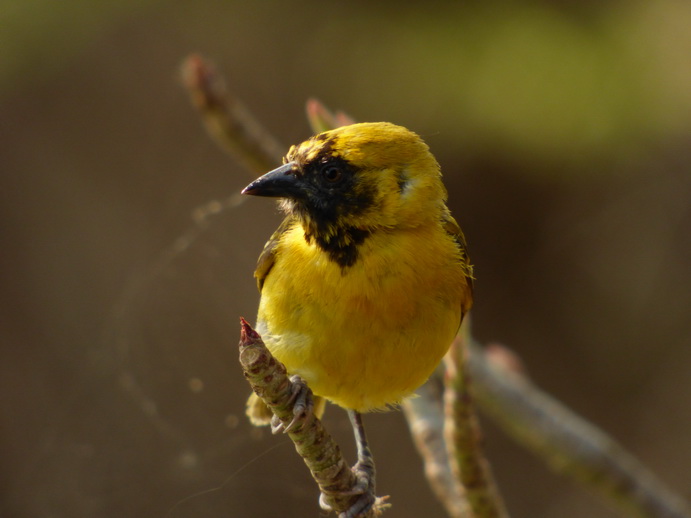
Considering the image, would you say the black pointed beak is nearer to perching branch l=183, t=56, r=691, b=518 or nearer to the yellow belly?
the yellow belly

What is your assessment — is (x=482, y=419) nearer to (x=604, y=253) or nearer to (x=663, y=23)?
(x=604, y=253)

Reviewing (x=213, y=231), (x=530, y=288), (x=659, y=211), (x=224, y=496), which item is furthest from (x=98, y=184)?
(x=659, y=211)

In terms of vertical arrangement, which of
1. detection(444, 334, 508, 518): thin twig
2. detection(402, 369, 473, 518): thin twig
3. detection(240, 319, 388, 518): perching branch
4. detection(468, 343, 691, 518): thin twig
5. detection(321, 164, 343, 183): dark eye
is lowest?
detection(468, 343, 691, 518): thin twig

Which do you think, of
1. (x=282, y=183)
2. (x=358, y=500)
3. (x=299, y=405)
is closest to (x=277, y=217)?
(x=282, y=183)

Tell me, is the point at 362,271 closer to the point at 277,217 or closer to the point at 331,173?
the point at 331,173

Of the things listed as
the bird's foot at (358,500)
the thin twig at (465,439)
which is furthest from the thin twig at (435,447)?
the bird's foot at (358,500)

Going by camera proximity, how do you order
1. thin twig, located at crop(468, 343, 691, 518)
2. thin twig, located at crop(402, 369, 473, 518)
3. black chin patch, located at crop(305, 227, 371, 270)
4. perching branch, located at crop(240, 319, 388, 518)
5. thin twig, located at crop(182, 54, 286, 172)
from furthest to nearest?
thin twig, located at crop(468, 343, 691, 518), thin twig, located at crop(402, 369, 473, 518), thin twig, located at crop(182, 54, 286, 172), black chin patch, located at crop(305, 227, 371, 270), perching branch, located at crop(240, 319, 388, 518)


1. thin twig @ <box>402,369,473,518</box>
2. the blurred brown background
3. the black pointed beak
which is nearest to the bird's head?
the black pointed beak
